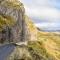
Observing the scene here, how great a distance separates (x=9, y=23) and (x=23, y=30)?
1351mm

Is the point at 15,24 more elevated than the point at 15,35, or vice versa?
the point at 15,24

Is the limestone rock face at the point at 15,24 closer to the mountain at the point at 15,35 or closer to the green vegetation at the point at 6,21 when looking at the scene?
the mountain at the point at 15,35

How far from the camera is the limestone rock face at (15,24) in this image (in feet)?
77.3

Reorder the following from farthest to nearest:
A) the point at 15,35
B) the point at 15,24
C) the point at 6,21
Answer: the point at 6,21, the point at 15,24, the point at 15,35

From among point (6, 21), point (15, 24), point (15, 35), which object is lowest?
point (15, 35)

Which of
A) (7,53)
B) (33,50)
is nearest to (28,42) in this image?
(33,50)

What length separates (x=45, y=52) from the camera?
26.1 meters

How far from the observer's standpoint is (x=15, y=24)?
2397cm

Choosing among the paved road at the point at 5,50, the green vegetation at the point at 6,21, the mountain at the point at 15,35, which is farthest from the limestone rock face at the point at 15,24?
the paved road at the point at 5,50

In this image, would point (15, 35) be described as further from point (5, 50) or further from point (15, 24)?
point (5, 50)

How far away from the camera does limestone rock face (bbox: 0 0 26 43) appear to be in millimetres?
23547

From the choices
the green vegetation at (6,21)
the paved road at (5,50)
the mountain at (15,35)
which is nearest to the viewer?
the paved road at (5,50)

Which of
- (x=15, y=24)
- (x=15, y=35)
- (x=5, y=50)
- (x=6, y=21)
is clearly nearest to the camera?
(x=5, y=50)

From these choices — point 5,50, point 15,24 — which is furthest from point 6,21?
point 5,50
